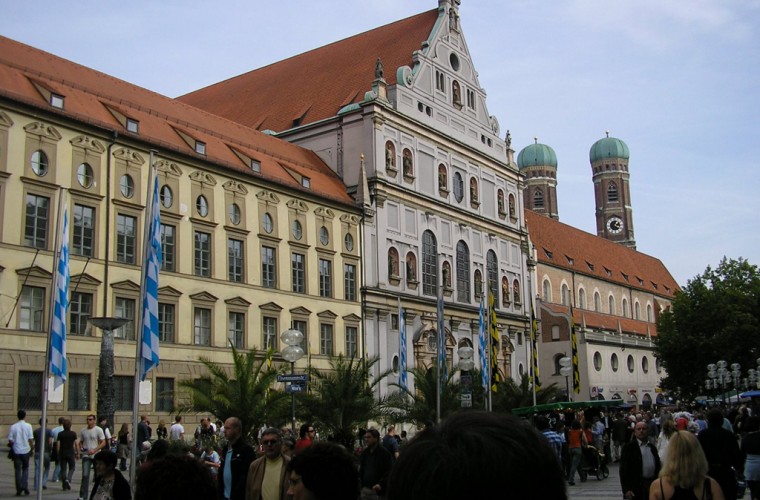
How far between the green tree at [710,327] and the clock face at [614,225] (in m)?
60.1

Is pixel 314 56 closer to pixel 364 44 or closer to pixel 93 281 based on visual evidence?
pixel 364 44

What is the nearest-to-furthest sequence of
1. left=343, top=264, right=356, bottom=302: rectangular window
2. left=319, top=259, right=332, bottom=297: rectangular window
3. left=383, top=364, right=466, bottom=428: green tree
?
left=383, top=364, right=466, bottom=428: green tree, left=319, top=259, right=332, bottom=297: rectangular window, left=343, top=264, right=356, bottom=302: rectangular window

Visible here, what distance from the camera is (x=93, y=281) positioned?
33.8 m

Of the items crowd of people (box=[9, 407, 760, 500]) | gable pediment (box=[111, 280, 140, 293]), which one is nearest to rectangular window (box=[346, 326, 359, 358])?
gable pediment (box=[111, 280, 140, 293])

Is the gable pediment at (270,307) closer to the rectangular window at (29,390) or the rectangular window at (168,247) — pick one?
the rectangular window at (168,247)

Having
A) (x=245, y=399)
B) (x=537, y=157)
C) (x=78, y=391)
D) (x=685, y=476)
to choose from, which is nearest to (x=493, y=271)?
(x=78, y=391)

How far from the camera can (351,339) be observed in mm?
46094

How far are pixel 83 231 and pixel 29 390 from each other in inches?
250

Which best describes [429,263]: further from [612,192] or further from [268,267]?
[612,192]

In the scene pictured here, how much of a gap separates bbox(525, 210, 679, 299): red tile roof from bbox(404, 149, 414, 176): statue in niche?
99.8 feet

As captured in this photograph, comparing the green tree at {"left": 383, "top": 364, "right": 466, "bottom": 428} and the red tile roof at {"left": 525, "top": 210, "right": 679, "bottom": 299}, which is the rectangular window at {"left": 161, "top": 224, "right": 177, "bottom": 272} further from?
the red tile roof at {"left": 525, "top": 210, "right": 679, "bottom": 299}

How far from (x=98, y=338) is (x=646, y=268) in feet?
263

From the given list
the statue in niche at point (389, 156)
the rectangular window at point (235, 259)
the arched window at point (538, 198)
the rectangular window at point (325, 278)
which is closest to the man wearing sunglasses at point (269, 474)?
the rectangular window at point (235, 259)

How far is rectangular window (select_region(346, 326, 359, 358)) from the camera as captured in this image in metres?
45.8
